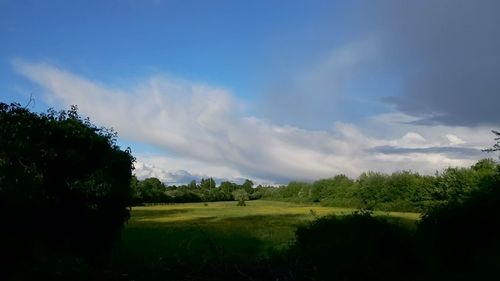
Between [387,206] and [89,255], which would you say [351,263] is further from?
[387,206]

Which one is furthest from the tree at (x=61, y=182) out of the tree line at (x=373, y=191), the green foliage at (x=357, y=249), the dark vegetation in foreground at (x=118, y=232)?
the tree line at (x=373, y=191)

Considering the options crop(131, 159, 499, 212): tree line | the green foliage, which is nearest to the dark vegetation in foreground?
the green foliage

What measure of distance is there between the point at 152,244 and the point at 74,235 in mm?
11970

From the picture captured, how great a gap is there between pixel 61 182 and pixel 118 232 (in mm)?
4203

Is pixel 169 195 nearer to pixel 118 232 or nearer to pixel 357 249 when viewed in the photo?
pixel 118 232

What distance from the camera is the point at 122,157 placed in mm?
24156

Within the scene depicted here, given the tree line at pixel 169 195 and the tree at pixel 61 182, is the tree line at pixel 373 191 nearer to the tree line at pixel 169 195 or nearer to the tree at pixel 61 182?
the tree line at pixel 169 195

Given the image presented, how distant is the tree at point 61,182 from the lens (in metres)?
18.5

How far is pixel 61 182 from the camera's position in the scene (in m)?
21.4

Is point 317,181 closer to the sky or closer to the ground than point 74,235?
closer to the sky

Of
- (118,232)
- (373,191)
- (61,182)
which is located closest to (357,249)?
(61,182)

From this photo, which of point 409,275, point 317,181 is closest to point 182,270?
point 409,275

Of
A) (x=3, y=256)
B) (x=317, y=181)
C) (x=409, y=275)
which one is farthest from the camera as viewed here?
(x=317, y=181)

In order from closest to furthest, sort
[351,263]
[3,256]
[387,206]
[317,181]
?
[351,263]
[3,256]
[387,206]
[317,181]
